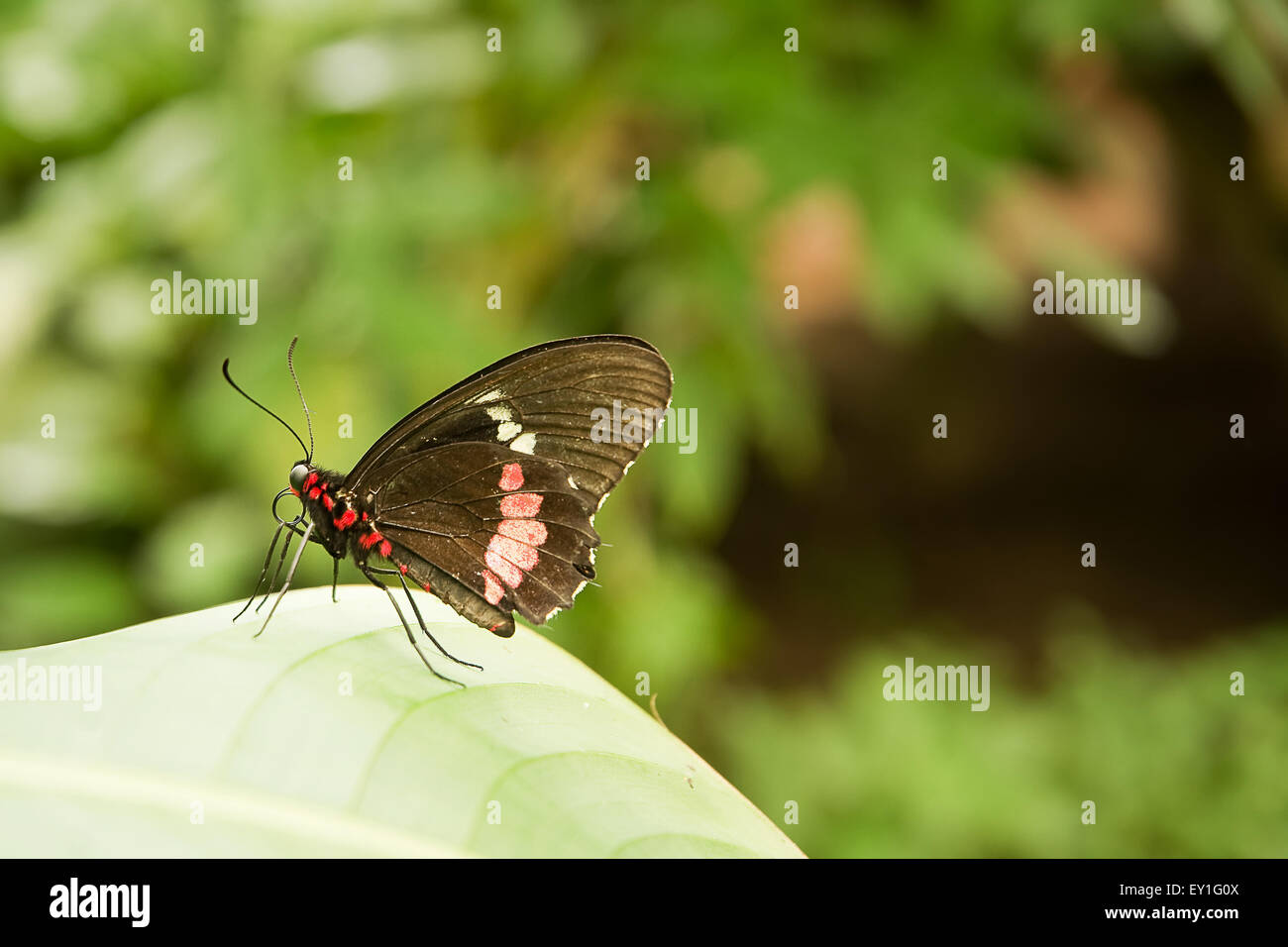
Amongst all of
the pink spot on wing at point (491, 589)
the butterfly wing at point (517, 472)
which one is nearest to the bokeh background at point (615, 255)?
the butterfly wing at point (517, 472)

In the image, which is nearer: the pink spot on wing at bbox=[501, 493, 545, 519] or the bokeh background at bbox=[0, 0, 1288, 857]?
the pink spot on wing at bbox=[501, 493, 545, 519]

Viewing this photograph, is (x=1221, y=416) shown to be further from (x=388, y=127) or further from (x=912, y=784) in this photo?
(x=388, y=127)

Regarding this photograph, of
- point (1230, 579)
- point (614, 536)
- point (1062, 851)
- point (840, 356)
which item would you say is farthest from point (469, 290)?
point (1230, 579)

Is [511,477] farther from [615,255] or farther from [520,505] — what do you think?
[615,255]

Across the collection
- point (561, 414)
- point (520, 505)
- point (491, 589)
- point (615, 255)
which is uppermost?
point (615, 255)

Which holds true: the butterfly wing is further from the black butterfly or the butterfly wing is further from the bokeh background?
the bokeh background

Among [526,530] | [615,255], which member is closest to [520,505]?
[526,530]

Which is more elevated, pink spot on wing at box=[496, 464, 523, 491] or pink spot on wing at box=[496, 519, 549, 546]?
pink spot on wing at box=[496, 464, 523, 491]

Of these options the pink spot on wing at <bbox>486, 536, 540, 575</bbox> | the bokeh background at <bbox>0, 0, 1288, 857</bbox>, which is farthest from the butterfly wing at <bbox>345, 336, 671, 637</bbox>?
the bokeh background at <bbox>0, 0, 1288, 857</bbox>
